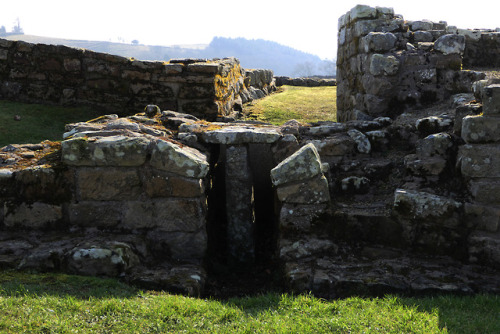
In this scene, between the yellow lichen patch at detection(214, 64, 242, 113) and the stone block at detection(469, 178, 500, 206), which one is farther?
the yellow lichen patch at detection(214, 64, 242, 113)

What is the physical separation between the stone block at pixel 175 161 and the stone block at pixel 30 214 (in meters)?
1.25

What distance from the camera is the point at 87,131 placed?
5.42 metres

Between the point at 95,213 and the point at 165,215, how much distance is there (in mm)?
788

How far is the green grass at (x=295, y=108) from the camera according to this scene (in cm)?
1080

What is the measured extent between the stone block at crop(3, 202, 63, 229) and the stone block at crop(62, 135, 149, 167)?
58 centimetres

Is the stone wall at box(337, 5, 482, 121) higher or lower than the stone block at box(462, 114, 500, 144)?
higher

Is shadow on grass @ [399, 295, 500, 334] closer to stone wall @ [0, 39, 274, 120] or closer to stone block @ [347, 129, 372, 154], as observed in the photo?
stone block @ [347, 129, 372, 154]

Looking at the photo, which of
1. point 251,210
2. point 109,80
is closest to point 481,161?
point 251,210

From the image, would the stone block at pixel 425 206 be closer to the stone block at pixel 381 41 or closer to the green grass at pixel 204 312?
the green grass at pixel 204 312

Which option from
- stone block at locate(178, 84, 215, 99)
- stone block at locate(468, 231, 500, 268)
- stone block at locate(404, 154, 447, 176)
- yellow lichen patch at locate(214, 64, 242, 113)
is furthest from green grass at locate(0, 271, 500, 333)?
yellow lichen patch at locate(214, 64, 242, 113)

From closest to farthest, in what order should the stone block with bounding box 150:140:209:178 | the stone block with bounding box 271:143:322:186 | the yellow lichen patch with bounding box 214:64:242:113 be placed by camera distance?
the stone block with bounding box 150:140:209:178 → the stone block with bounding box 271:143:322:186 → the yellow lichen patch with bounding box 214:64:242:113

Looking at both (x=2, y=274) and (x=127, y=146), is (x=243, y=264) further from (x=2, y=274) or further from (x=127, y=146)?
(x=2, y=274)

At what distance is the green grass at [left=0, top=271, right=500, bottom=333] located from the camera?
3484mm

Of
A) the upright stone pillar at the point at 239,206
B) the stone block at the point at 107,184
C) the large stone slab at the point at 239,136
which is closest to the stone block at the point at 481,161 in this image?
the large stone slab at the point at 239,136
